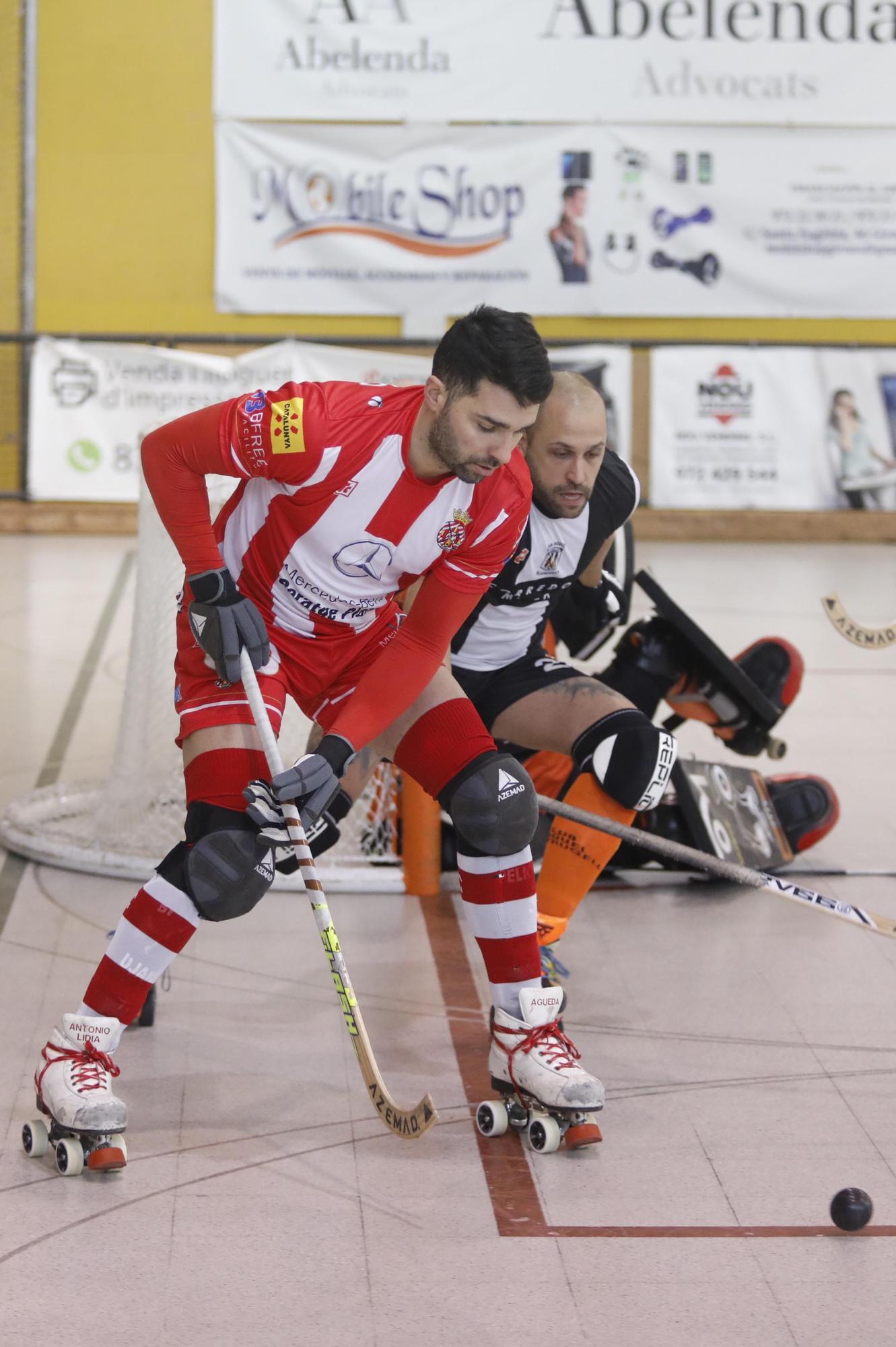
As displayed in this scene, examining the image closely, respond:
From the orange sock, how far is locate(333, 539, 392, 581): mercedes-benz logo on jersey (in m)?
0.72

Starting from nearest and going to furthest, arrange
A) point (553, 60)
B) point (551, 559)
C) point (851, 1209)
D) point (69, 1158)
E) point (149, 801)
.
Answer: point (851, 1209) → point (69, 1158) → point (551, 559) → point (149, 801) → point (553, 60)

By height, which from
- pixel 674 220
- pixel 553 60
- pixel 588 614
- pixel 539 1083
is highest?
pixel 553 60

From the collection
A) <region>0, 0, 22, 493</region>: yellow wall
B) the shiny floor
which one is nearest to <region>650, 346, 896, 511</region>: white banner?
<region>0, 0, 22, 493</region>: yellow wall

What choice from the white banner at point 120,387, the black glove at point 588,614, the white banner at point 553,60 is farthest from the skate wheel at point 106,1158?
the white banner at point 553,60

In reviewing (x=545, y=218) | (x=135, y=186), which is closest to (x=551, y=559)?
(x=545, y=218)

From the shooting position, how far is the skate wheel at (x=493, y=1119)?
2.79m

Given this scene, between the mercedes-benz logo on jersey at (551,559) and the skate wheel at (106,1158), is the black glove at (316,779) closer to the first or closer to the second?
the skate wheel at (106,1158)

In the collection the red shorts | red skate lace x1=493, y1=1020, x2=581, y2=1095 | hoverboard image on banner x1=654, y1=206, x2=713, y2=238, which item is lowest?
red skate lace x1=493, y1=1020, x2=581, y2=1095

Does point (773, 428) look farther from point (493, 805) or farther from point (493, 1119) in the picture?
point (493, 1119)

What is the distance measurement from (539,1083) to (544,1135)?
88 mm

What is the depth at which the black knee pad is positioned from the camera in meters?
2.65

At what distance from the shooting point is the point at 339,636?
9.84 feet

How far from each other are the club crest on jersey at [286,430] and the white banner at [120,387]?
8039mm

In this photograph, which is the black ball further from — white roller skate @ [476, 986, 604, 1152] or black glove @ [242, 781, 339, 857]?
black glove @ [242, 781, 339, 857]
